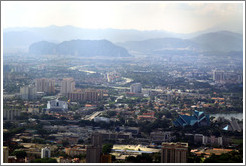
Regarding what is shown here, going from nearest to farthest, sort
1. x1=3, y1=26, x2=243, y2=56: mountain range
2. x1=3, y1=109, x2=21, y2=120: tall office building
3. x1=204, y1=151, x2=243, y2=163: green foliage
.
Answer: x1=204, y1=151, x2=243, y2=163: green foliage
x1=3, y1=109, x2=21, y2=120: tall office building
x1=3, y1=26, x2=243, y2=56: mountain range

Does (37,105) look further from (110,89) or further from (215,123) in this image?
(215,123)

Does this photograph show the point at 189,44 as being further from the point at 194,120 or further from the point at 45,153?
the point at 45,153

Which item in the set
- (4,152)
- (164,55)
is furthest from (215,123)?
(164,55)

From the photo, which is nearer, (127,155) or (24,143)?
(127,155)

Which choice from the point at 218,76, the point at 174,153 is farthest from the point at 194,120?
the point at 218,76

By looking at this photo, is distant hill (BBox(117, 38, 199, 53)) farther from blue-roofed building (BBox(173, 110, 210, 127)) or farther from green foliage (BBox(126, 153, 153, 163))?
green foliage (BBox(126, 153, 153, 163))

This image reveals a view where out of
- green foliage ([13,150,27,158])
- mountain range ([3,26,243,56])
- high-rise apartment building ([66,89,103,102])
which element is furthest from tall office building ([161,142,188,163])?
mountain range ([3,26,243,56])
